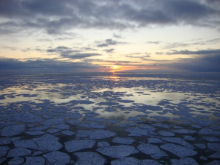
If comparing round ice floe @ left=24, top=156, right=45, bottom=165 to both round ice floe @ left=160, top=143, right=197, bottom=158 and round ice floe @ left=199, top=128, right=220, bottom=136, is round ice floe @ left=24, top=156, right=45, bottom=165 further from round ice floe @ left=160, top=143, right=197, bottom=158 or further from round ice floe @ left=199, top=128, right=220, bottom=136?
round ice floe @ left=199, top=128, right=220, bottom=136

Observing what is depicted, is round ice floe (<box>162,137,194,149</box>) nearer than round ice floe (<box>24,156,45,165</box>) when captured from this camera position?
No

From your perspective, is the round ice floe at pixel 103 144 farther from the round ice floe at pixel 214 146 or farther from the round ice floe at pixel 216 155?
the round ice floe at pixel 214 146

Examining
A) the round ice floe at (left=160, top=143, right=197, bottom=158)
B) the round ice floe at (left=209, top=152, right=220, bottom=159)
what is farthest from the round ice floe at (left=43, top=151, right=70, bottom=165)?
the round ice floe at (left=209, top=152, right=220, bottom=159)

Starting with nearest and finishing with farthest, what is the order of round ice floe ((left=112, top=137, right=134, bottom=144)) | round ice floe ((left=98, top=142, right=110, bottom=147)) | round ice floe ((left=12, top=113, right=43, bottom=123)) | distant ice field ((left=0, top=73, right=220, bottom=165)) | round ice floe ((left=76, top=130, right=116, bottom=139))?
distant ice field ((left=0, top=73, right=220, bottom=165)) < round ice floe ((left=98, top=142, right=110, bottom=147)) < round ice floe ((left=112, top=137, right=134, bottom=144)) < round ice floe ((left=76, top=130, right=116, bottom=139)) < round ice floe ((left=12, top=113, right=43, bottom=123))

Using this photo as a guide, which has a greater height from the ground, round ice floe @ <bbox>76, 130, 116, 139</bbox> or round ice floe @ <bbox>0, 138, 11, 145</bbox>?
round ice floe @ <bbox>76, 130, 116, 139</bbox>

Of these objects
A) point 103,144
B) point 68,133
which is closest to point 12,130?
point 68,133

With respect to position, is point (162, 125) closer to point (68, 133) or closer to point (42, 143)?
point (68, 133)
